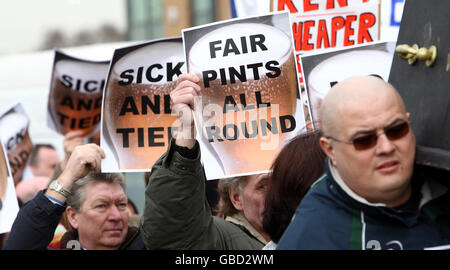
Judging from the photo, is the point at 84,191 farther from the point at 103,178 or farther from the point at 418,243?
the point at 418,243

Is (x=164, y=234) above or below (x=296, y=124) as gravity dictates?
below

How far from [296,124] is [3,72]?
27.8 feet

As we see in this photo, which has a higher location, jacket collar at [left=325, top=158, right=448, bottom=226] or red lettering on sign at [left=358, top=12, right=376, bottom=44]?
red lettering on sign at [left=358, top=12, right=376, bottom=44]

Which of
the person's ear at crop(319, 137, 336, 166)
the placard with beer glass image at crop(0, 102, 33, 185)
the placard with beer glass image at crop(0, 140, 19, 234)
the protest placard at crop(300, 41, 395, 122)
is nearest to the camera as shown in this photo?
the person's ear at crop(319, 137, 336, 166)

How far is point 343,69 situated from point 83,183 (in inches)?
56.4

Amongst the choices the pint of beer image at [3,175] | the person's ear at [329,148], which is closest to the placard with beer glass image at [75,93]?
the pint of beer image at [3,175]

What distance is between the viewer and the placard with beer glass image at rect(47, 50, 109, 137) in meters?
4.59

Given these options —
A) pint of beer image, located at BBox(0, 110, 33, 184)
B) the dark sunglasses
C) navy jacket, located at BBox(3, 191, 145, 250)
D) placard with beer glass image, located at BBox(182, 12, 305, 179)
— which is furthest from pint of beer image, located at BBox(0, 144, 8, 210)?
the dark sunglasses

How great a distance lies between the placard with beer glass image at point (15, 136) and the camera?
4410 mm

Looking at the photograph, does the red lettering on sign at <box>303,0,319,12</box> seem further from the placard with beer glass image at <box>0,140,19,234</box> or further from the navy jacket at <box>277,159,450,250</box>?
the navy jacket at <box>277,159,450,250</box>

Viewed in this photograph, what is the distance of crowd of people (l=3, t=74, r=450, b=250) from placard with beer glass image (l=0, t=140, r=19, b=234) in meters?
0.27

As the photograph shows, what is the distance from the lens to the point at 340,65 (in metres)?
3.00

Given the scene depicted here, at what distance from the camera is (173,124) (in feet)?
10.9
